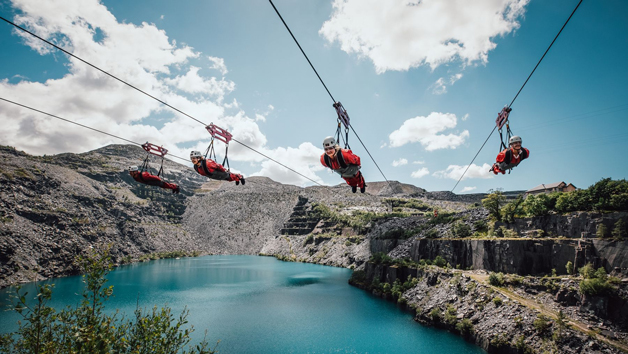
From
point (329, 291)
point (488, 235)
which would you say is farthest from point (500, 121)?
point (329, 291)

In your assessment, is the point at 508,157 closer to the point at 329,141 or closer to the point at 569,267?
the point at 329,141

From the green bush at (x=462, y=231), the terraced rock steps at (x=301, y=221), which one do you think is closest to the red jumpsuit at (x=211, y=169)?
the green bush at (x=462, y=231)

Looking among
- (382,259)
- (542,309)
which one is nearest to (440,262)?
(382,259)

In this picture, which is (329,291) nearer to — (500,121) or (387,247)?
(387,247)

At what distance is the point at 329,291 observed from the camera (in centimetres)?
4497

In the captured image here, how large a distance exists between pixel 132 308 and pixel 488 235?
146ft

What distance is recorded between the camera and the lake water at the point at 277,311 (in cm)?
2539

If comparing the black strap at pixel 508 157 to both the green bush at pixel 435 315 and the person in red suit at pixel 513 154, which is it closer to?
the person in red suit at pixel 513 154

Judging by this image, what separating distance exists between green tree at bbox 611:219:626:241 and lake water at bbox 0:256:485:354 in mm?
14107

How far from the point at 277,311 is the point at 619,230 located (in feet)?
112

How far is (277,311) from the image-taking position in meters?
35.5

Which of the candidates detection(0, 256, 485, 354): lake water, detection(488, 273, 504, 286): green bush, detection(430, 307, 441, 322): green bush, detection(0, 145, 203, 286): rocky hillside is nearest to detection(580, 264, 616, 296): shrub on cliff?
detection(488, 273, 504, 286): green bush

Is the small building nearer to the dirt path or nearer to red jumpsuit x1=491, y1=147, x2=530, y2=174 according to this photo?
the dirt path

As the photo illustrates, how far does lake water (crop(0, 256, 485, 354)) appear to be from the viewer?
25.4 m
